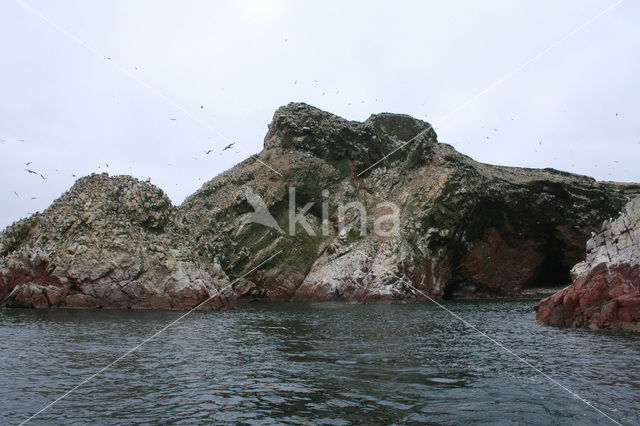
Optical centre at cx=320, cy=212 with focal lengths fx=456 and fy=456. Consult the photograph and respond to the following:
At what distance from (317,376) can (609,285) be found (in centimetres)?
1770

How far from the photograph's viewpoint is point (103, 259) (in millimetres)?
35688

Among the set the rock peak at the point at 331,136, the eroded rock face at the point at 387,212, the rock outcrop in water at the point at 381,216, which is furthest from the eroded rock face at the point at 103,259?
the rock peak at the point at 331,136

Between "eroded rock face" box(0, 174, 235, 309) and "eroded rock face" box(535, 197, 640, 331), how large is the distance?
25973 millimetres

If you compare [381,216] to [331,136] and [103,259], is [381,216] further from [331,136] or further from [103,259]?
[103,259]

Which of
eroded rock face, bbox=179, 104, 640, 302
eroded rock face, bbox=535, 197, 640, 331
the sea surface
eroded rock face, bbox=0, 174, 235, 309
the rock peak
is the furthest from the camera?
the rock peak

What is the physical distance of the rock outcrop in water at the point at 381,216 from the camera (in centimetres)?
5716

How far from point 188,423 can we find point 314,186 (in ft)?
191

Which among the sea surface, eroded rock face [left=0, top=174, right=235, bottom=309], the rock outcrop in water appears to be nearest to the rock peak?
the rock outcrop in water

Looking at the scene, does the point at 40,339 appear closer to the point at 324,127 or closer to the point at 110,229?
the point at 110,229

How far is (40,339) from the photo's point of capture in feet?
64.8

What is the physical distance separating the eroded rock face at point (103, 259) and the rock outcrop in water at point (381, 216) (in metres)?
2.55

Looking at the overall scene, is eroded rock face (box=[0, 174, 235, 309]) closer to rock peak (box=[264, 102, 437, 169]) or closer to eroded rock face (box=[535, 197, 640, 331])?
eroded rock face (box=[535, 197, 640, 331])

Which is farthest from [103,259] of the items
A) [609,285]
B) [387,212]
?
[387,212]

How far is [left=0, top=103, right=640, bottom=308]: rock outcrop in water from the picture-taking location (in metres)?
57.2
